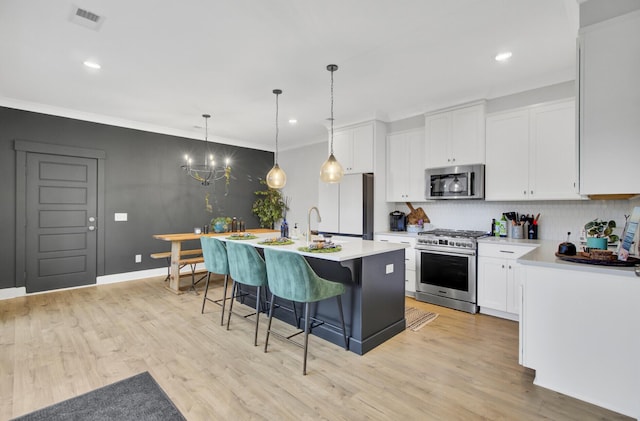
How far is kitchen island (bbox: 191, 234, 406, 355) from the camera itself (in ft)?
9.05

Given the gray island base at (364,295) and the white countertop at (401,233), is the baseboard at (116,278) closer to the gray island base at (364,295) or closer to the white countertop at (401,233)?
the gray island base at (364,295)

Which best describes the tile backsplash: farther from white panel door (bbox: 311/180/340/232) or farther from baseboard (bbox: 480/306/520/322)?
white panel door (bbox: 311/180/340/232)

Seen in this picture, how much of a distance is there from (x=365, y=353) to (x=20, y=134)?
552 centimetres

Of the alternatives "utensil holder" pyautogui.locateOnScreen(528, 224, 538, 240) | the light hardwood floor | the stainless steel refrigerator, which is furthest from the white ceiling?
the light hardwood floor

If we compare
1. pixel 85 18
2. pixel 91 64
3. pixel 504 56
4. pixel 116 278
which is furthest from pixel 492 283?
pixel 116 278

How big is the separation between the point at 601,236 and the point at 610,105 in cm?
96

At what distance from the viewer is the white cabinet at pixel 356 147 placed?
16.1 feet

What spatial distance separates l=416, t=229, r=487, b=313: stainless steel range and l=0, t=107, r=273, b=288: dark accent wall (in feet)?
13.8

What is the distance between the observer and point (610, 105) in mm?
2006

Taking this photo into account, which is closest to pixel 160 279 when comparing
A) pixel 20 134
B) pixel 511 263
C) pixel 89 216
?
pixel 89 216

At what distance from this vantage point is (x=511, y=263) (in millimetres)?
3488

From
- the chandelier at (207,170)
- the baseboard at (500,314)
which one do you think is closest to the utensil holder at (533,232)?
the baseboard at (500,314)

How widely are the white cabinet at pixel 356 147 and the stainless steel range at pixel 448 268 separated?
1.48 m

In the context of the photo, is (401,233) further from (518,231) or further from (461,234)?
(518,231)
